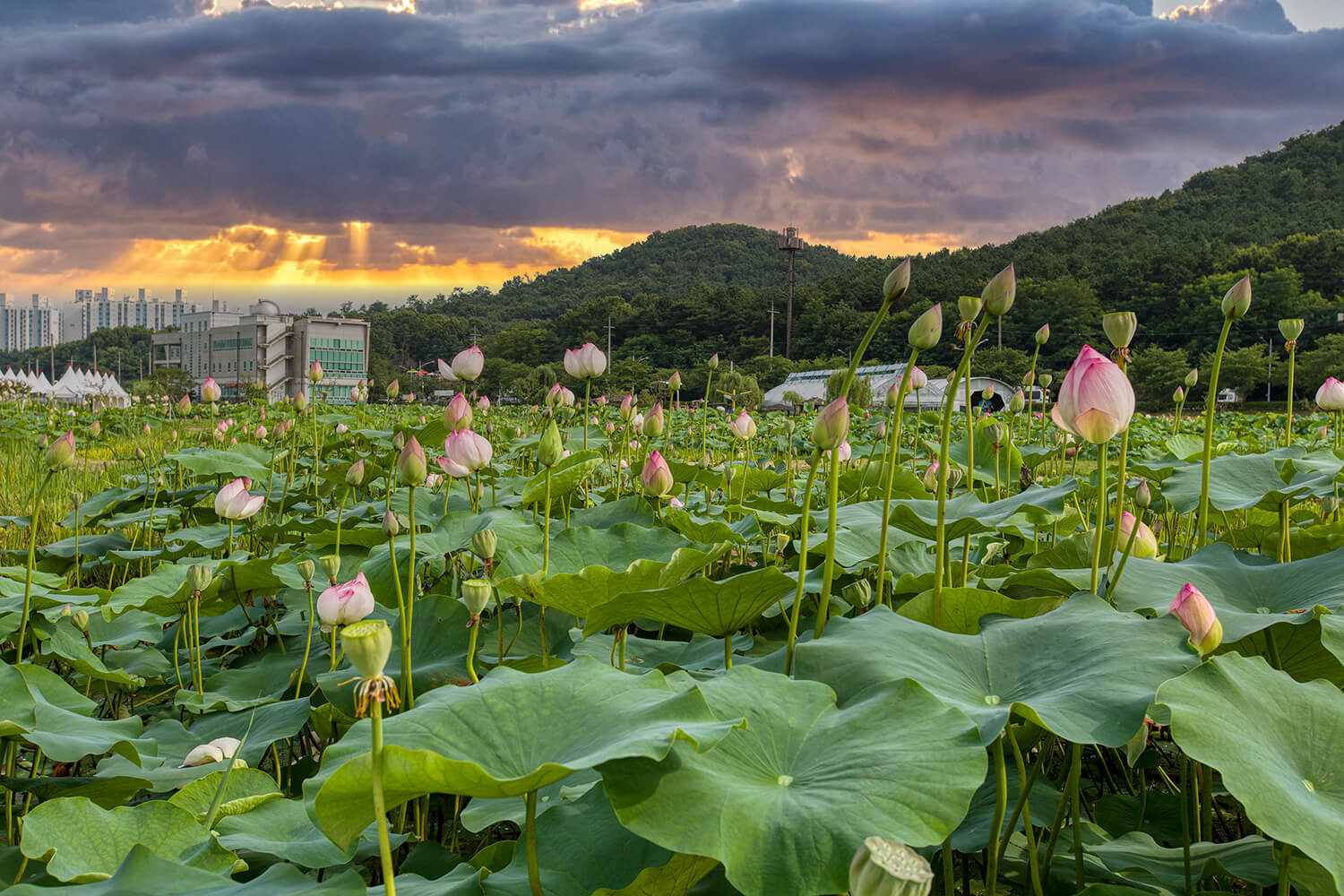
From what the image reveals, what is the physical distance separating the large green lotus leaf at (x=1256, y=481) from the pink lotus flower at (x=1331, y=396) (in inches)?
23.7

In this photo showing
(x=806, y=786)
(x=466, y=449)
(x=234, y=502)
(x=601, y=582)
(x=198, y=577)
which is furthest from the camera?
(x=234, y=502)

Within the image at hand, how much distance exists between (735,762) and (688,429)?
6.00m

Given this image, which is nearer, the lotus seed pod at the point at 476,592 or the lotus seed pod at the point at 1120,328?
the lotus seed pod at the point at 476,592

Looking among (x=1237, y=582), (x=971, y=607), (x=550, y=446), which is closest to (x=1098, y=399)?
(x=971, y=607)

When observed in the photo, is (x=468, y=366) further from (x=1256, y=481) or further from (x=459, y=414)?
(x=1256, y=481)

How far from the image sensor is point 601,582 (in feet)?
3.89

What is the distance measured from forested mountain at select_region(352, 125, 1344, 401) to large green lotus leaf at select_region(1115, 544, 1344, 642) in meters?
21.8

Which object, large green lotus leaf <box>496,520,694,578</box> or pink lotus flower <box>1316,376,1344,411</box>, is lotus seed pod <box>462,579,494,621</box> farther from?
pink lotus flower <box>1316,376,1344,411</box>

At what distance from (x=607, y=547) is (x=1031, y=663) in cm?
86

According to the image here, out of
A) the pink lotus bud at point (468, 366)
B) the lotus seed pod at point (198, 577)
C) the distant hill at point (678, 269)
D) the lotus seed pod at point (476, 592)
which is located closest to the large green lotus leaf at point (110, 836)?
the lotus seed pod at point (476, 592)

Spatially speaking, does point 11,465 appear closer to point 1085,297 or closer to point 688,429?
point 688,429

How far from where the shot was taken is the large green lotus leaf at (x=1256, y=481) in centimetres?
156

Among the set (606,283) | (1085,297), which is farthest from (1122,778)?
(606,283)

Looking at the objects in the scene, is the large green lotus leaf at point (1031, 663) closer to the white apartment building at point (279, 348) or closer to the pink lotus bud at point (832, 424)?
the pink lotus bud at point (832, 424)
